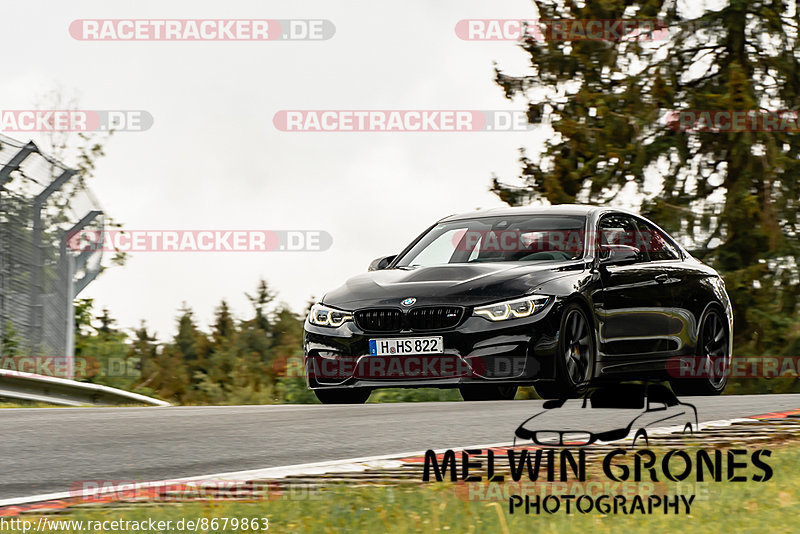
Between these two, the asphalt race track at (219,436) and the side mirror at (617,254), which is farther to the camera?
the side mirror at (617,254)

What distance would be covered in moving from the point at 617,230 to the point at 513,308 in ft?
7.64

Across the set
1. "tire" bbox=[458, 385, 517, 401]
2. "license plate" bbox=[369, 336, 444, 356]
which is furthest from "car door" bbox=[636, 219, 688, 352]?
"license plate" bbox=[369, 336, 444, 356]

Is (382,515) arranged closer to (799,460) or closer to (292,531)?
(292,531)

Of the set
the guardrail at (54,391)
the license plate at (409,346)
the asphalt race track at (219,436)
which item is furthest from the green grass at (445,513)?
the guardrail at (54,391)

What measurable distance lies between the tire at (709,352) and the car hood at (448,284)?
2.32 metres

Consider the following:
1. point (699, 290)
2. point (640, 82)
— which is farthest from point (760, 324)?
point (699, 290)

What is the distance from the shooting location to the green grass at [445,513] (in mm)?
4680

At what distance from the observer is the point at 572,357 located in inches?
355

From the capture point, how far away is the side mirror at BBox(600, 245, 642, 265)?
980 centimetres

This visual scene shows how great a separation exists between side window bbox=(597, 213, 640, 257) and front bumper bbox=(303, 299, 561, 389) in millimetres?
1686

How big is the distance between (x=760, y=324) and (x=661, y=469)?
19834 mm

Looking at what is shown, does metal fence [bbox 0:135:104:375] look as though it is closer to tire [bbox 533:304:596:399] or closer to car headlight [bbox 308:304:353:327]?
car headlight [bbox 308:304:353:327]

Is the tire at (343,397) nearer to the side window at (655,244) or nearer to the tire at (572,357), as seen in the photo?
the tire at (572,357)

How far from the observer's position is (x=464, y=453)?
632 centimetres
